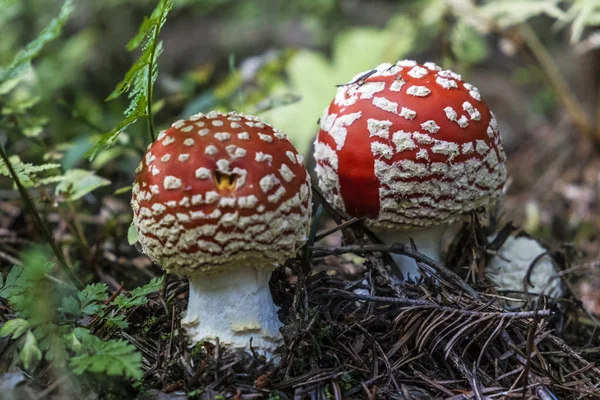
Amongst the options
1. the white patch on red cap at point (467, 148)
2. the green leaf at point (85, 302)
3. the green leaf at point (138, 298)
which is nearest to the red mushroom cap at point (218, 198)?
the green leaf at point (138, 298)

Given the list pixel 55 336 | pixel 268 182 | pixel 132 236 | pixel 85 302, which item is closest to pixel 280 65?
pixel 132 236

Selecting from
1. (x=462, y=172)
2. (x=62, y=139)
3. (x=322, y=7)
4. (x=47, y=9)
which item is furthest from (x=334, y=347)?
(x=47, y=9)

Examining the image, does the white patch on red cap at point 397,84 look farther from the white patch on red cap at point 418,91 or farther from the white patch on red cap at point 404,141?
the white patch on red cap at point 404,141

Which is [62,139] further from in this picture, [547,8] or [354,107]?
[547,8]

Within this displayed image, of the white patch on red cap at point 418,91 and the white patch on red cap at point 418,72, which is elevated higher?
the white patch on red cap at point 418,72

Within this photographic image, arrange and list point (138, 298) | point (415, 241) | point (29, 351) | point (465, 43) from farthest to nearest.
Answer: point (465, 43) < point (415, 241) < point (138, 298) < point (29, 351)

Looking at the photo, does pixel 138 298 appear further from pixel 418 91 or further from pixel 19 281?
pixel 418 91

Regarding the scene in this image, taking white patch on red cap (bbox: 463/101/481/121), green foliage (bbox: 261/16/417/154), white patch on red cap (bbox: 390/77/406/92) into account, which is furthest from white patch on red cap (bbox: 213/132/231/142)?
green foliage (bbox: 261/16/417/154)
